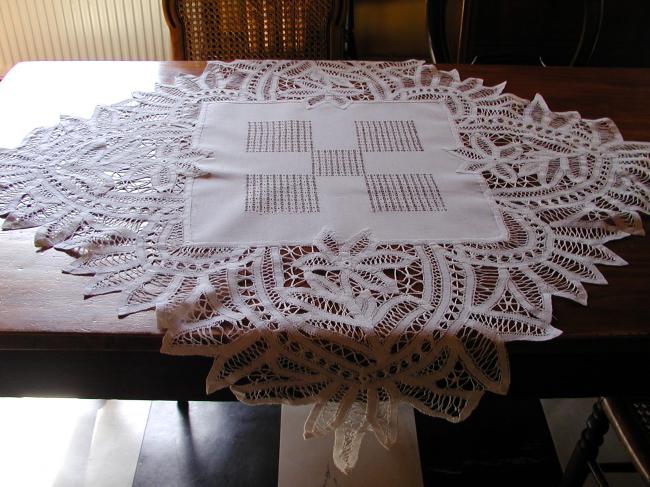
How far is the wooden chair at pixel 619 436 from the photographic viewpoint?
1.03 m

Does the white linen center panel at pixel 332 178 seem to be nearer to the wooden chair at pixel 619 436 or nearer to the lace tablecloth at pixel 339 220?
the lace tablecloth at pixel 339 220

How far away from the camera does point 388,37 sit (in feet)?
8.62

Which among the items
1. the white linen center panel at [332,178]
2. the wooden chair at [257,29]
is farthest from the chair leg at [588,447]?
the wooden chair at [257,29]

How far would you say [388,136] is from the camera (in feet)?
3.77

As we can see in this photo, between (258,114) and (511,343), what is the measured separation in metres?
0.65

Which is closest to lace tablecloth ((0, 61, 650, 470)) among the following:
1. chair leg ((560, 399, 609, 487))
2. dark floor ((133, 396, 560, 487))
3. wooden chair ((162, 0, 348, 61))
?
wooden chair ((162, 0, 348, 61))

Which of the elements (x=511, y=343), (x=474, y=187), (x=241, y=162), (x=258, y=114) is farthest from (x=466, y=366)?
(x=258, y=114)

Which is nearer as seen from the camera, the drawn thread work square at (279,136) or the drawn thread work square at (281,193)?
the drawn thread work square at (281,193)

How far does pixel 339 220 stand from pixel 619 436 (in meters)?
0.57

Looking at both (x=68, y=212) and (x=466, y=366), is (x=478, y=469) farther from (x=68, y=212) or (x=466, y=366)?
(x=68, y=212)

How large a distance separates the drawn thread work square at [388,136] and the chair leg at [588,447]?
1.74 feet

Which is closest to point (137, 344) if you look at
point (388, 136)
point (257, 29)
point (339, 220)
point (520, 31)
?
point (339, 220)

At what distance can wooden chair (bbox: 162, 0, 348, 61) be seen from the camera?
153cm

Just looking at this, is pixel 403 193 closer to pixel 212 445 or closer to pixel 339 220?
pixel 339 220
